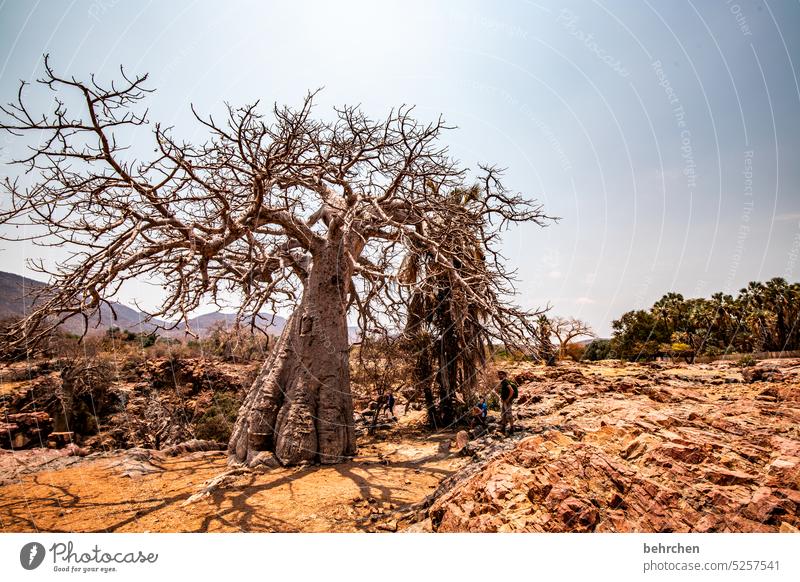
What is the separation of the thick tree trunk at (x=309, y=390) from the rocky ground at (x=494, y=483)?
1.38 ft

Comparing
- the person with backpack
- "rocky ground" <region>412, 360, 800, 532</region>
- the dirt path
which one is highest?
"rocky ground" <region>412, 360, 800, 532</region>

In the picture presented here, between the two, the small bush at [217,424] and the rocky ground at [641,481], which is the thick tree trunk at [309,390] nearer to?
the rocky ground at [641,481]

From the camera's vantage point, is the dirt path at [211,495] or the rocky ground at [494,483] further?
the dirt path at [211,495]

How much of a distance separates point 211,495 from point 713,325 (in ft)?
107

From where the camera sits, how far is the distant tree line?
70.9 feet

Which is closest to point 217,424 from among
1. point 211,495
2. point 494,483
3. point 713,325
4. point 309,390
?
point 309,390

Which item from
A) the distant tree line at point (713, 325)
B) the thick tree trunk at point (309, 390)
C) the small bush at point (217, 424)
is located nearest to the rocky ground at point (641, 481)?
the thick tree trunk at point (309, 390)

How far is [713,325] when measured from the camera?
977 inches

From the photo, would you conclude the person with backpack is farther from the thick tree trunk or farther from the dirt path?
the thick tree trunk

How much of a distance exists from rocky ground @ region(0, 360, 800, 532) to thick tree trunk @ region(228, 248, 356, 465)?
0.42 metres

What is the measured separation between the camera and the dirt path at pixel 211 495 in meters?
3.82

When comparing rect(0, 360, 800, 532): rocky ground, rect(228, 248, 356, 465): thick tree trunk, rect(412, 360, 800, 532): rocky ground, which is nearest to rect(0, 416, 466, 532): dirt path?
rect(0, 360, 800, 532): rocky ground
